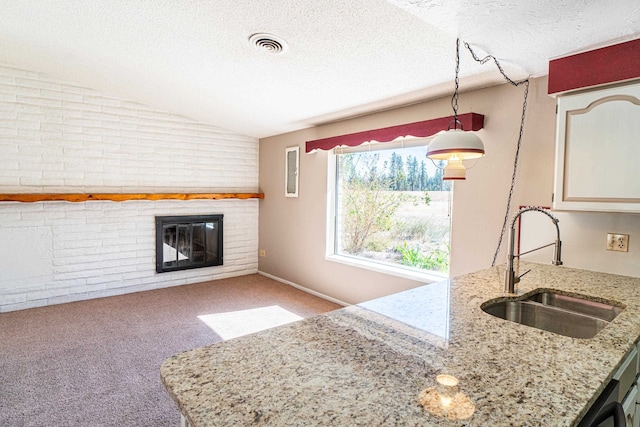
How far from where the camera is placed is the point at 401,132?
3271mm

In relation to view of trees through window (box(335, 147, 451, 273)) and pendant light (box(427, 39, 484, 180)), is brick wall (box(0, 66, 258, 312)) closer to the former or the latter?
view of trees through window (box(335, 147, 451, 273))

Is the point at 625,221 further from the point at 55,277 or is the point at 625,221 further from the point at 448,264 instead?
the point at 55,277

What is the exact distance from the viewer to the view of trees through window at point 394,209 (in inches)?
129

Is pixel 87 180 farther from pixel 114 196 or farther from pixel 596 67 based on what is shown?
pixel 596 67

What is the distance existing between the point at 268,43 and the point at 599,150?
2189 millimetres

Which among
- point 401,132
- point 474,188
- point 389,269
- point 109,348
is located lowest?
point 109,348

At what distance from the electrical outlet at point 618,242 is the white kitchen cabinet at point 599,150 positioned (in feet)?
1.12

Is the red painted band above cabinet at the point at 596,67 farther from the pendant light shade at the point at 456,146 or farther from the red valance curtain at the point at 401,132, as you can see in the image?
the pendant light shade at the point at 456,146

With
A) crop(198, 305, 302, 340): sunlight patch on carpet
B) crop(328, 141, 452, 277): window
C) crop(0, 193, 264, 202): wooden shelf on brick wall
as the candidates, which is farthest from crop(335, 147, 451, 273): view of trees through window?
crop(0, 193, 264, 202): wooden shelf on brick wall

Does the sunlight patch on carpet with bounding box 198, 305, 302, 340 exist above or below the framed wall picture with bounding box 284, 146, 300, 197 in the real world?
below

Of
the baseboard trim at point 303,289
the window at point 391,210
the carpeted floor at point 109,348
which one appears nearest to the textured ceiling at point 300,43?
the window at point 391,210

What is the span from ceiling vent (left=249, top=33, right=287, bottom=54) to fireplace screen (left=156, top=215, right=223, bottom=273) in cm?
292

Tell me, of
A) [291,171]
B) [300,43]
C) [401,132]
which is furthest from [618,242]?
[291,171]

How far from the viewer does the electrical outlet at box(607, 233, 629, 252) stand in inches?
81.8
